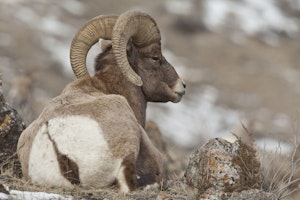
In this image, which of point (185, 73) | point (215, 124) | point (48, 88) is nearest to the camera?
point (48, 88)

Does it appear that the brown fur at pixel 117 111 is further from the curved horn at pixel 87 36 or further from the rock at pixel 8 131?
the rock at pixel 8 131

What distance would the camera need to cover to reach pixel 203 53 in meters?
54.0

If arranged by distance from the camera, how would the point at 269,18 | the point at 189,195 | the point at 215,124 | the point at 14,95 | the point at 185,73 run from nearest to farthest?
1. the point at 189,195
2. the point at 14,95
3. the point at 215,124
4. the point at 185,73
5. the point at 269,18

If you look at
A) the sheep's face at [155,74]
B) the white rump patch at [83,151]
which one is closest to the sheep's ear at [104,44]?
the sheep's face at [155,74]

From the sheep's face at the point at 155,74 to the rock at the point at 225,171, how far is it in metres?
2.31

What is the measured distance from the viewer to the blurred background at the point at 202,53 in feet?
132

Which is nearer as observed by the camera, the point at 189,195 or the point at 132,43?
the point at 189,195

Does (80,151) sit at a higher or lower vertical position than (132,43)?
lower

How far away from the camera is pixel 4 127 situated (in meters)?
9.15

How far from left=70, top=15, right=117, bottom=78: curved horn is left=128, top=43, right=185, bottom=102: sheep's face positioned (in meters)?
0.46

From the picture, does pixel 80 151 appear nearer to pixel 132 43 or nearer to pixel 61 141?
pixel 61 141

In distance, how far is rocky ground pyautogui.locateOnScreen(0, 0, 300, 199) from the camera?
40.3 meters

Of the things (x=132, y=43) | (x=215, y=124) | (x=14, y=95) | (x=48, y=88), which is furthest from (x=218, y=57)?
(x=132, y=43)

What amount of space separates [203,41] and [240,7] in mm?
11272
